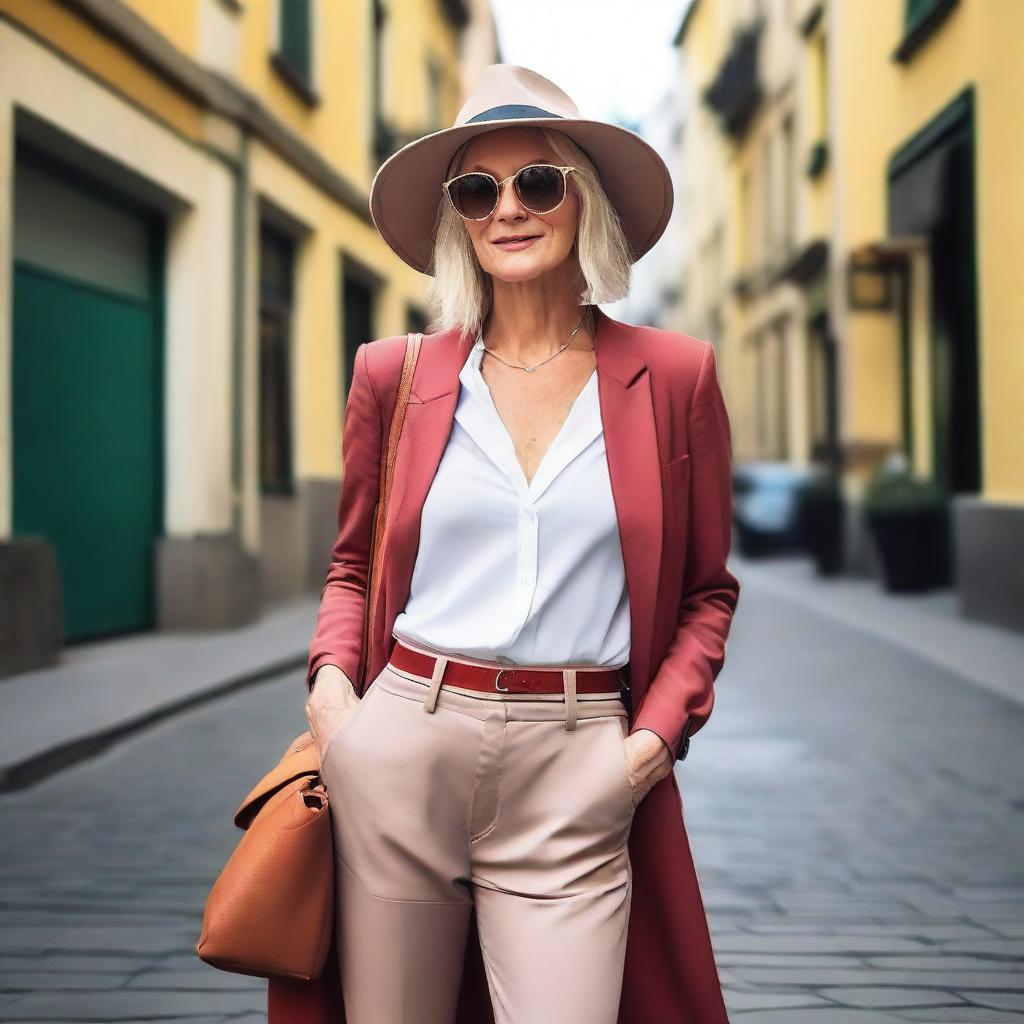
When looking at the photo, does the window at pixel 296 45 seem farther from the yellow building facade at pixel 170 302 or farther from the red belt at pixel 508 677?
the red belt at pixel 508 677

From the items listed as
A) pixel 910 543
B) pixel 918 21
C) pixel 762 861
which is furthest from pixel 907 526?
pixel 762 861

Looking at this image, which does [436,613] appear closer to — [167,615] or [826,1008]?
[826,1008]

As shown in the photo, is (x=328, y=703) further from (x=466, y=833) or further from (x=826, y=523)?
(x=826, y=523)

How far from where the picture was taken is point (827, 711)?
7.42 m

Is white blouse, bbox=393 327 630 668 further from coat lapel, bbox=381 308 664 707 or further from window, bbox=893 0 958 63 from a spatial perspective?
window, bbox=893 0 958 63

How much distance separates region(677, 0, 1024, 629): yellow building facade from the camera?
36.6 feet

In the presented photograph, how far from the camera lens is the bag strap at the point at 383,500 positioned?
6.83ft

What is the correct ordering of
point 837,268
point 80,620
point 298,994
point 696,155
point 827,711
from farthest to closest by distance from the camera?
point 696,155, point 837,268, point 80,620, point 827,711, point 298,994

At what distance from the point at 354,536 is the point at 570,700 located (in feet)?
1.58

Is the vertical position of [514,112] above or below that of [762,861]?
above

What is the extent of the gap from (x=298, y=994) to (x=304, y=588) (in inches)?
517

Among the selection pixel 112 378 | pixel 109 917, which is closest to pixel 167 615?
pixel 112 378

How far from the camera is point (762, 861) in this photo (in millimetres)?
4527

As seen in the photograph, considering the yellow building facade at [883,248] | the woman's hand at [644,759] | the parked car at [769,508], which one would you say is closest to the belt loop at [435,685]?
the woman's hand at [644,759]
